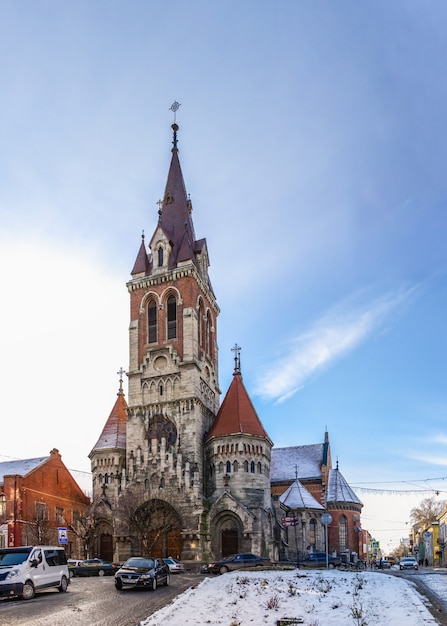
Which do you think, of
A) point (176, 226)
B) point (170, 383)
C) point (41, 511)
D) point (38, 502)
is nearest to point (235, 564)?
point (170, 383)

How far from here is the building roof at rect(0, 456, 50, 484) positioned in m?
50.6

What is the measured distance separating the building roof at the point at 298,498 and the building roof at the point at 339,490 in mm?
3360

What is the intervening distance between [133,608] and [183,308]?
38.5m

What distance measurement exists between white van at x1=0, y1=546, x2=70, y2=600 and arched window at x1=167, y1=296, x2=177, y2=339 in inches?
1272

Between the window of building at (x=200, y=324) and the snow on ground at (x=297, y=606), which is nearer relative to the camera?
the snow on ground at (x=297, y=606)

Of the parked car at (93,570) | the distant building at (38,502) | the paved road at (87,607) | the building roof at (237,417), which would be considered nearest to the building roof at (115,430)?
the distant building at (38,502)

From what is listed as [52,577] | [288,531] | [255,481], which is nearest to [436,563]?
[288,531]

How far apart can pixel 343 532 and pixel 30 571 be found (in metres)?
50.3

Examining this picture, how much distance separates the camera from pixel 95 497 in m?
51.4

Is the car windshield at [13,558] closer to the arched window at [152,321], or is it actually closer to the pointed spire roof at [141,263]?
the arched window at [152,321]

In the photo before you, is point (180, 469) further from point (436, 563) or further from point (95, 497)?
point (436, 563)

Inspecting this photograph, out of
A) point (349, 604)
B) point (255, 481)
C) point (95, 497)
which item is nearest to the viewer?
point (349, 604)

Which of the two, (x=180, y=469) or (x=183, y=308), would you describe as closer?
(x=180, y=469)

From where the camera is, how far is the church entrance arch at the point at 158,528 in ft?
154
